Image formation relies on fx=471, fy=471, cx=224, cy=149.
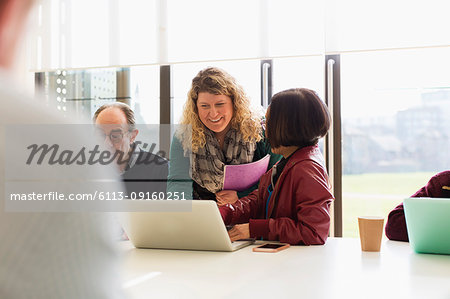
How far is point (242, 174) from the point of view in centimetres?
196

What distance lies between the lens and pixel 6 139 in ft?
1.13

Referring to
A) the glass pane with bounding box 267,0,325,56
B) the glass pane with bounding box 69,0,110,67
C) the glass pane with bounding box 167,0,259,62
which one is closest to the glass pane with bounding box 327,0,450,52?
the glass pane with bounding box 267,0,325,56

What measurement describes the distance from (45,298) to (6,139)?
12 centimetres

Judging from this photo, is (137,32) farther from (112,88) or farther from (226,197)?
(226,197)

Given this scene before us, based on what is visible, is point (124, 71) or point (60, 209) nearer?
point (60, 209)

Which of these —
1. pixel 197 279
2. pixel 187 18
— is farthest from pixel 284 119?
Answer: pixel 187 18

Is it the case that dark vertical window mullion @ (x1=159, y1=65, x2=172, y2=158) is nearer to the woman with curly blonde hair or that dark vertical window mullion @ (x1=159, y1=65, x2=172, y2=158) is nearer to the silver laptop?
the woman with curly blonde hair

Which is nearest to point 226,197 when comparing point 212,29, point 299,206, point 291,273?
point 299,206

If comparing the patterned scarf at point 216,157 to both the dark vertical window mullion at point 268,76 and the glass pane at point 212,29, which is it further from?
the glass pane at point 212,29

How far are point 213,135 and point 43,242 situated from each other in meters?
1.88

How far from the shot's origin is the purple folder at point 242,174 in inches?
76.9

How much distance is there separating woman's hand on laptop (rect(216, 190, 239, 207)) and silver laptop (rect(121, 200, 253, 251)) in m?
0.41

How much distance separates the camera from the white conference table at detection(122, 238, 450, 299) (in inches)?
37.2

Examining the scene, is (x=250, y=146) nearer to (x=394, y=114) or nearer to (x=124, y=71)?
(x=394, y=114)
